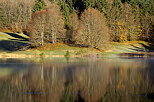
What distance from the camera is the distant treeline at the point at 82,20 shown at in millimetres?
72375

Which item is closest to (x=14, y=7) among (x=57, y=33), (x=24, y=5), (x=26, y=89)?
(x=24, y=5)

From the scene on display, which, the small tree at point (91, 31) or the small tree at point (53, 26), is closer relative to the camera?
the small tree at point (53, 26)

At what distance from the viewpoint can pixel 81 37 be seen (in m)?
71.9

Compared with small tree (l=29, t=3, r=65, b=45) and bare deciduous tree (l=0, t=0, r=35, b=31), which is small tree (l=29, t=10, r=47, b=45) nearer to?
small tree (l=29, t=3, r=65, b=45)

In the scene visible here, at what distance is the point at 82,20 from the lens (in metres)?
75.2

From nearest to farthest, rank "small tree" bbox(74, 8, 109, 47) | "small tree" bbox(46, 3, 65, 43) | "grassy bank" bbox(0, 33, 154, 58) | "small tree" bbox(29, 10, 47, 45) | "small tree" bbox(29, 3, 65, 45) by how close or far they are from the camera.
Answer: "grassy bank" bbox(0, 33, 154, 58) → "small tree" bbox(29, 10, 47, 45) → "small tree" bbox(29, 3, 65, 45) → "small tree" bbox(46, 3, 65, 43) → "small tree" bbox(74, 8, 109, 47)

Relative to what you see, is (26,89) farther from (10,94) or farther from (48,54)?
(48,54)

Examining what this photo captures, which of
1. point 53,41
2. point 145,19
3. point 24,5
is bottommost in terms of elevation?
point 53,41

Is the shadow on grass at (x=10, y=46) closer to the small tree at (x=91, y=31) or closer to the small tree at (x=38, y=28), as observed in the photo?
A: the small tree at (x=38, y=28)

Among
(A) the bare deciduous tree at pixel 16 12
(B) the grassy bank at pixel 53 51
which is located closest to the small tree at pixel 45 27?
(B) the grassy bank at pixel 53 51

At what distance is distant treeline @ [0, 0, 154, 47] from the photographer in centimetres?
7238

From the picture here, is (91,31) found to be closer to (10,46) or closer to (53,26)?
(53,26)

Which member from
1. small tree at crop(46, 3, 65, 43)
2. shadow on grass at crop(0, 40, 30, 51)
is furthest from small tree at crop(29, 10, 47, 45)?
shadow on grass at crop(0, 40, 30, 51)

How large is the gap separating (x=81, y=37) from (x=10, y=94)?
176 ft
